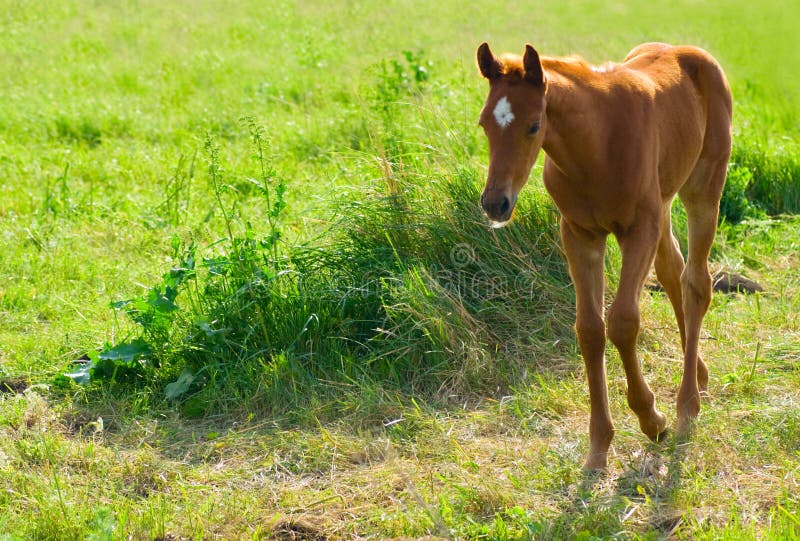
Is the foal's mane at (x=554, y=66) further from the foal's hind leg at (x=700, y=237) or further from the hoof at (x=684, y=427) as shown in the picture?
the hoof at (x=684, y=427)

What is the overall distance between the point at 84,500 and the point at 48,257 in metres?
3.02

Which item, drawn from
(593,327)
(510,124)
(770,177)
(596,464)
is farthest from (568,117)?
(770,177)

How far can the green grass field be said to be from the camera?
13.0 ft

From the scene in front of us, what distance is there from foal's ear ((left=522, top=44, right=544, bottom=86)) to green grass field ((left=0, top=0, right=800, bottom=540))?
5.14ft

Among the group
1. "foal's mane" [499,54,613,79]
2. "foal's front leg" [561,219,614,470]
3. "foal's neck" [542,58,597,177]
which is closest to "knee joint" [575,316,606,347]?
"foal's front leg" [561,219,614,470]

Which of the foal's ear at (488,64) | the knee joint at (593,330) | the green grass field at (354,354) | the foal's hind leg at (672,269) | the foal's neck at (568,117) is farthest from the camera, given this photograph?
the foal's hind leg at (672,269)

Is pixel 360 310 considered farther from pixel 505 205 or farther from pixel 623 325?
pixel 505 205

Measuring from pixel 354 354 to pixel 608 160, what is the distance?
1843 mm

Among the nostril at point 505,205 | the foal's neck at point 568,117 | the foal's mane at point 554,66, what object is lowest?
the nostril at point 505,205

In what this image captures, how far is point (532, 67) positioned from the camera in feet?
11.8

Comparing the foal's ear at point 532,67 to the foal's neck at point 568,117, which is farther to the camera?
the foal's neck at point 568,117

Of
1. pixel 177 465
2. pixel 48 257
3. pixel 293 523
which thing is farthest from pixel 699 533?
pixel 48 257

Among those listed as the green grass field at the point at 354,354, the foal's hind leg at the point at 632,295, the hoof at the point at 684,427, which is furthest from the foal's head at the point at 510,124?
the hoof at the point at 684,427

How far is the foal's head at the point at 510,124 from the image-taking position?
3.59 m
